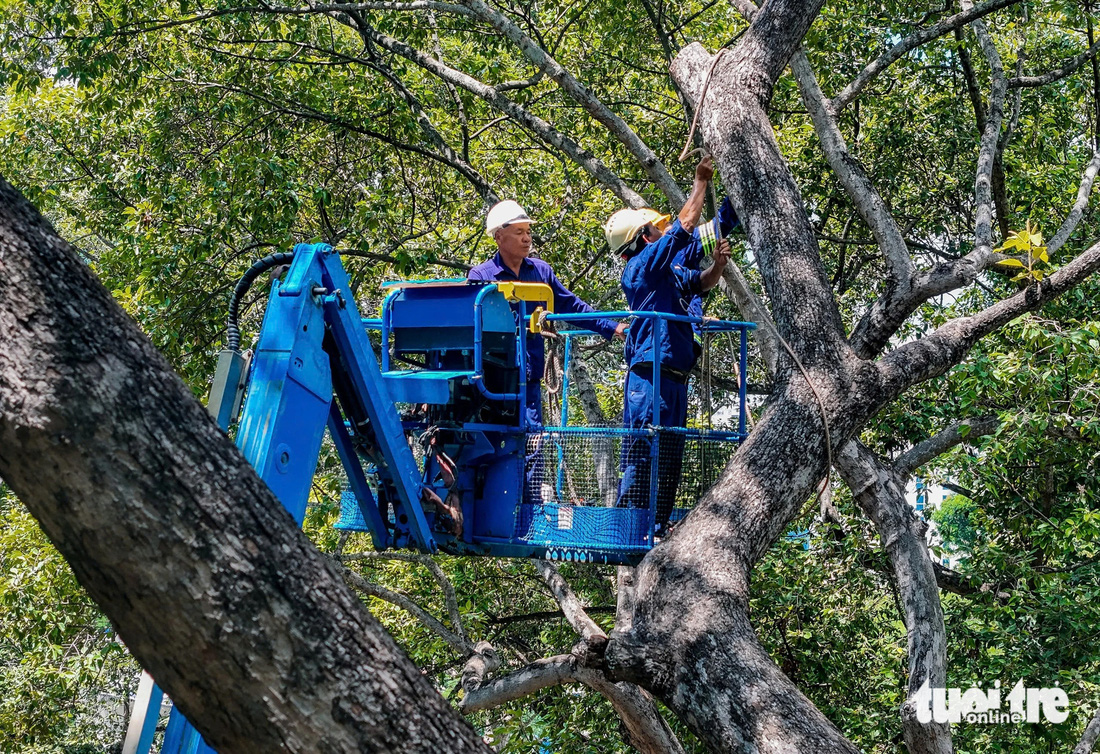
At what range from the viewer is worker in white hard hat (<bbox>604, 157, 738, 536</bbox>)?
16.9 ft

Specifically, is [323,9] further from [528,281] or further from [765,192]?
[765,192]

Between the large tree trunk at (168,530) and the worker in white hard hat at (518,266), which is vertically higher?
the worker in white hard hat at (518,266)

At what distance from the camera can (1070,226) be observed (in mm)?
6930

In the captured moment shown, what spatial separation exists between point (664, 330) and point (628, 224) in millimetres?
683

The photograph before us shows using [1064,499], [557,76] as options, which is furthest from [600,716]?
[557,76]

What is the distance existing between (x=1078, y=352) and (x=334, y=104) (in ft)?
18.2

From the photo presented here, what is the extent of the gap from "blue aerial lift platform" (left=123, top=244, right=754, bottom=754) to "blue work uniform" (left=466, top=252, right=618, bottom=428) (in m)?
0.09

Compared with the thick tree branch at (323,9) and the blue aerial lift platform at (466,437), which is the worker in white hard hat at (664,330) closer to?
the blue aerial lift platform at (466,437)

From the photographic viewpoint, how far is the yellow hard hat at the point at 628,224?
5.72 meters

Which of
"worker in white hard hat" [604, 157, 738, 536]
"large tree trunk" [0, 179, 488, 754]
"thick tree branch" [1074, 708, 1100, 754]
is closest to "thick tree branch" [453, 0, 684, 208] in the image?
"worker in white hard hat" [604, 157, 738, 536]

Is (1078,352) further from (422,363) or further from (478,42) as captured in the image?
(478,42)

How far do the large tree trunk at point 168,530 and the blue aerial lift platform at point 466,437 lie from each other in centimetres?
202

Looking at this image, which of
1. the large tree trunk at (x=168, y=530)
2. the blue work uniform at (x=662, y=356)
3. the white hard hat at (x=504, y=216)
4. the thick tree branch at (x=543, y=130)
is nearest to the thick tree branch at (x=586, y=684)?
the blue work uniform at (x=662, y=356)

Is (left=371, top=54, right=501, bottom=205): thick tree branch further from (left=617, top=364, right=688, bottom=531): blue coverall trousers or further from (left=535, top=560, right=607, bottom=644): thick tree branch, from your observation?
(left=617, top=364, right=688, bottom=531): blue coverall trousers
